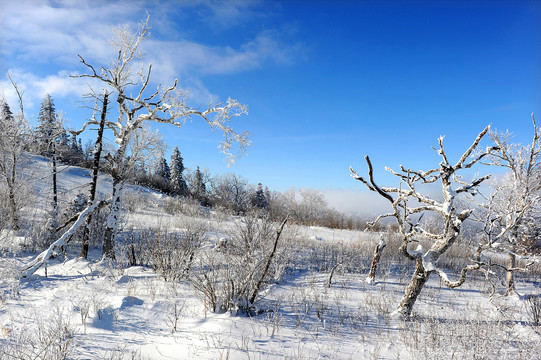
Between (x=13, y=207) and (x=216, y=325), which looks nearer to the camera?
(x=216, y=325)

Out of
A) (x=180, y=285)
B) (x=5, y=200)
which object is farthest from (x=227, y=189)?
(x=180, y=285)

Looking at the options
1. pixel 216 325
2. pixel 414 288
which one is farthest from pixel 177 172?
pixel 414 288

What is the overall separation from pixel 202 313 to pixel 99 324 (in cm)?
144

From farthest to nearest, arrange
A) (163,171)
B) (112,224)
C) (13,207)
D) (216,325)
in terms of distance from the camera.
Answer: (163,171) → (13,207) → (112,224) → (216,325)

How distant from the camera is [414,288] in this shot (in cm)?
487

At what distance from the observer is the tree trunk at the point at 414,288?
4.79 meters

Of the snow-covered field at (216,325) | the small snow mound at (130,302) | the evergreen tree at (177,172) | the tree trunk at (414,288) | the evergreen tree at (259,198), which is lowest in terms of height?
the snow-covered field at (216,325)

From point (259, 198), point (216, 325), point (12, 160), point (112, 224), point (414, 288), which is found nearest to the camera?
point (216, 325)

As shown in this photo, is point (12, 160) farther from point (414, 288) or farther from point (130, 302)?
point (414, 288)

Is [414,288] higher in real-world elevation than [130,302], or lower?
higher

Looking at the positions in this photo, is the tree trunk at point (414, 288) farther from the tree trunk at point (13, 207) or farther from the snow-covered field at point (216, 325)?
the tree trunk at point (13, 207)

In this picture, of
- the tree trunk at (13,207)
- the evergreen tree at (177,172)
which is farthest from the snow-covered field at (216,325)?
the evergreen tree at (177,172)

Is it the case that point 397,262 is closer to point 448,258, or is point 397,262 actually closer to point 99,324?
point 448,258

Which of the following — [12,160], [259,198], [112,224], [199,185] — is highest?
[199,185]
